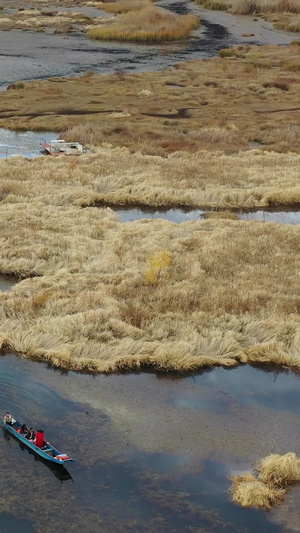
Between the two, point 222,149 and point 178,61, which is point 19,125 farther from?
point 178,61

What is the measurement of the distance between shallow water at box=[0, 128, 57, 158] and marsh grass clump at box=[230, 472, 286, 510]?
30.2m

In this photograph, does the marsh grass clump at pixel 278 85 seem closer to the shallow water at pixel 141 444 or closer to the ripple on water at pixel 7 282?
the ripple on water at pixel 7 282

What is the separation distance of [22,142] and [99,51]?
44687mm

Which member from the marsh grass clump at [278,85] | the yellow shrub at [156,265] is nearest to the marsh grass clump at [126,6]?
the marsh grass clump at [278,85]

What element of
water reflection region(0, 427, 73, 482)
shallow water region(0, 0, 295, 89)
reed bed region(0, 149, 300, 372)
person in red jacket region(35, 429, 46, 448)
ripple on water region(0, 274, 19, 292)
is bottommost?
shallow water region(0, 0, 295, 89)

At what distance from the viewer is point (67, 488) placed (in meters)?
15.1

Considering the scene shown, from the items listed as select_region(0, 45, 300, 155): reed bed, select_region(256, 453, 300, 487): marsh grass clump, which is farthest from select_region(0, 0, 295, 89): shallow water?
select_region(256, 453, 300, 487): marsh grass clump

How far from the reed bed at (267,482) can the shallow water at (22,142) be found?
97.3ft

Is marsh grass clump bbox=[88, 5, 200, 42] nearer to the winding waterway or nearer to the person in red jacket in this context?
the winding waterway

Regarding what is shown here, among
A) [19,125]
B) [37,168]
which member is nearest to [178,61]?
[19,125]

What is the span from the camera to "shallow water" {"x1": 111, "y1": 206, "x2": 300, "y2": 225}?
3303 cm

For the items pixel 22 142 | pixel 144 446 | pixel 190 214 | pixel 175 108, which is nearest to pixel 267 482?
pixel 144 446

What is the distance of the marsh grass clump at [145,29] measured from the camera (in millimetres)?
96188

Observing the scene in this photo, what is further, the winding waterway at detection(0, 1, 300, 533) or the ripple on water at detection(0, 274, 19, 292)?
the ripple on water at detection(0, 274, 19, 292)
